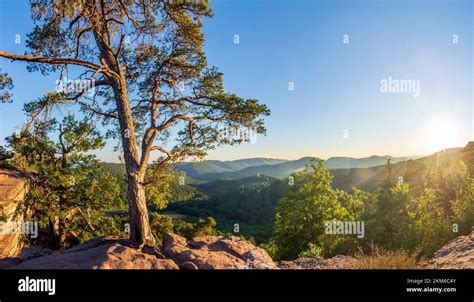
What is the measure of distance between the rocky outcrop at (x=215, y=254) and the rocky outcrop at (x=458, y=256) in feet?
15.6

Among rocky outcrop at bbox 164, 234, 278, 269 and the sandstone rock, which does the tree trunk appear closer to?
rocky outcrop at bbox 164, 234, 278, 269

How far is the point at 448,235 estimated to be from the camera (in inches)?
458

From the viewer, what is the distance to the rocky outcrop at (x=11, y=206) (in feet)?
34.4

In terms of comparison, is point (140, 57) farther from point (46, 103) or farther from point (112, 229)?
point (112, 229)

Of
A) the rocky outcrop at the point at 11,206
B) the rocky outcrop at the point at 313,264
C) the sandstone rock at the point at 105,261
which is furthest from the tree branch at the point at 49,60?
the rocky outcrop at the point at 313,264

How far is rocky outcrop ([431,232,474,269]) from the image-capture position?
700 centimetres

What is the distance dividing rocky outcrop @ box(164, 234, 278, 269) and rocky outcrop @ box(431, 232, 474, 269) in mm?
4742

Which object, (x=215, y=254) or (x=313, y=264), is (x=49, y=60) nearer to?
(x=215, y=254)

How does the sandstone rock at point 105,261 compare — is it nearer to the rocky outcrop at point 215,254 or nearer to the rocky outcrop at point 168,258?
the rocky outcrop at point 168,258

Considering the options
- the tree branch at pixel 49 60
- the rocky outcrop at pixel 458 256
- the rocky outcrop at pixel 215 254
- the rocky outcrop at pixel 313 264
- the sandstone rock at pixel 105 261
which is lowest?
the rocky outcrop at pixel 313 264

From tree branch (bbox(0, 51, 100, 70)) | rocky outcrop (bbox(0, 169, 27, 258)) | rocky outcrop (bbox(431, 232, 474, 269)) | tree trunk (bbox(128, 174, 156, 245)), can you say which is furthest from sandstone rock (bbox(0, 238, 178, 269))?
rocky outcrop (bbox(431, 232, 474, 269))
